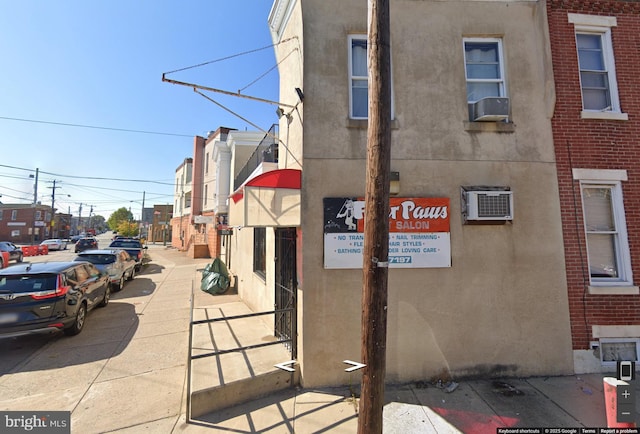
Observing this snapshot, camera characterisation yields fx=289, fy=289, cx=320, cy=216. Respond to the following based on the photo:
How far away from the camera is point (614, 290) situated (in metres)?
4.95

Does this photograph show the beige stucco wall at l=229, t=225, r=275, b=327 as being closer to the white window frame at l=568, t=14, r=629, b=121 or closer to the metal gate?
the metal gate

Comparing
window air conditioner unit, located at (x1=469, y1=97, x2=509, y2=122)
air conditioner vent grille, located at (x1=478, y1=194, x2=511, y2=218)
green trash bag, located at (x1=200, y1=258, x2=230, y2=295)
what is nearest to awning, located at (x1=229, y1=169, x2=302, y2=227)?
air conditioner vent grille, located at (x1=478, y1=194, x2=511, y2=218)

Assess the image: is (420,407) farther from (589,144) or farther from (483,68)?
(483,68)

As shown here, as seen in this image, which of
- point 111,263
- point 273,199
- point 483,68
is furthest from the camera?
point 111,263

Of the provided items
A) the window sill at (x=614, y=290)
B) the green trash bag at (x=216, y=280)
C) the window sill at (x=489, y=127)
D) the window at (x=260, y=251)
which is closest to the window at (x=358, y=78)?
the window sill at (x=489, y=127)

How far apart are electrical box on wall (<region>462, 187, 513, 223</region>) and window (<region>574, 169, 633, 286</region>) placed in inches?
60.3

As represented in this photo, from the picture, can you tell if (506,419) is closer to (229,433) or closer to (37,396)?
(229,433)

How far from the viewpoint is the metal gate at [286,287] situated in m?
4.94

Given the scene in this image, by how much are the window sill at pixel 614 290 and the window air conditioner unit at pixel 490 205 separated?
1.92 m

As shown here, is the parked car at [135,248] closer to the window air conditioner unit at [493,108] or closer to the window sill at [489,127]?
the window sill at [489,127]

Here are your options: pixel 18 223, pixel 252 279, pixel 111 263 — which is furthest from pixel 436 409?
pixel 18 223

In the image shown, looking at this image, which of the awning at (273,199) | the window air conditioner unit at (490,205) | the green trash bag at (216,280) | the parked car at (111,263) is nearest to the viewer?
the awning at (273,199)

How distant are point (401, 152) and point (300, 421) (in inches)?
168

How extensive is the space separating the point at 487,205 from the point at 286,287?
153 inches
